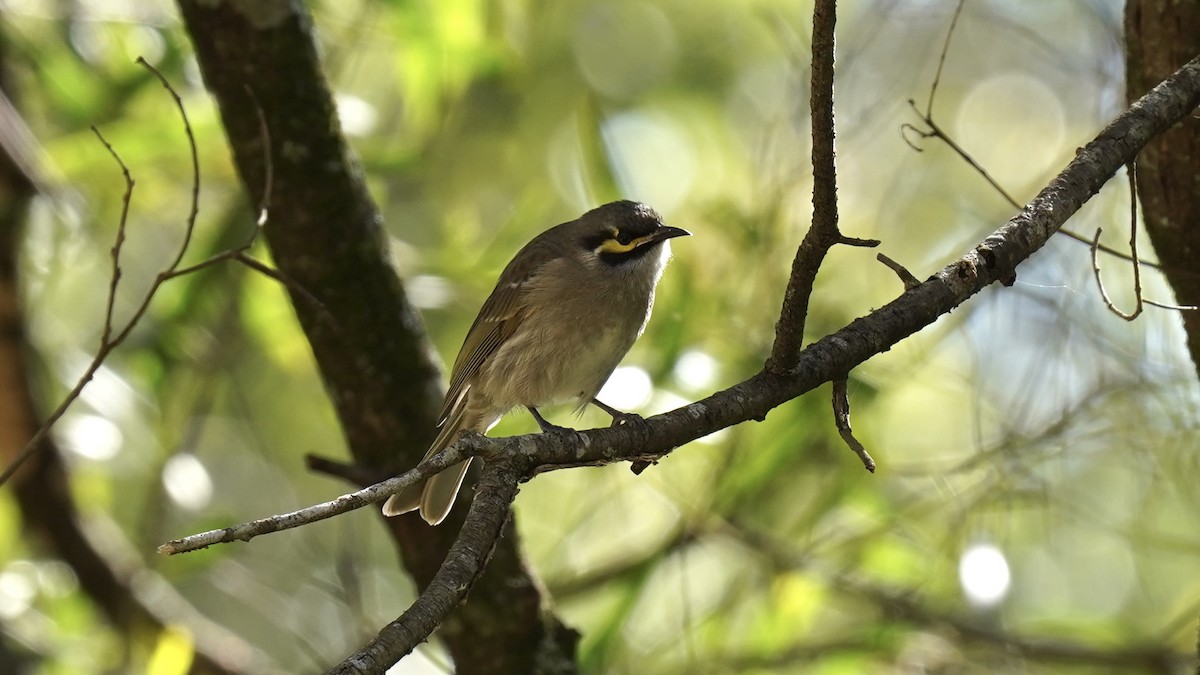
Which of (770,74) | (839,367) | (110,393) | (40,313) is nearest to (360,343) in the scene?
(839,367)

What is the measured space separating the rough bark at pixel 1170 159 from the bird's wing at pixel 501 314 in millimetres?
2225

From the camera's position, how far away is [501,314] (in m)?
4.61

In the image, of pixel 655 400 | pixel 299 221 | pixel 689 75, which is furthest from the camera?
pixel 689 75

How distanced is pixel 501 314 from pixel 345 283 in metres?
0.94

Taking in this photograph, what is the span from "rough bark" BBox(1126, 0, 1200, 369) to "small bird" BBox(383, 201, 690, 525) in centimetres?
165

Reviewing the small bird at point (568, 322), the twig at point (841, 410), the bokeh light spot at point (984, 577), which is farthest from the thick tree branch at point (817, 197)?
the bokeh light spot at point (984, 577)

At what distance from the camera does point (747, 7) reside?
7406mm

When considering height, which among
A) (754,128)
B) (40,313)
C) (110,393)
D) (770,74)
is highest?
(770,74)

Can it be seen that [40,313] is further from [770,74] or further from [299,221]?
[770,74]

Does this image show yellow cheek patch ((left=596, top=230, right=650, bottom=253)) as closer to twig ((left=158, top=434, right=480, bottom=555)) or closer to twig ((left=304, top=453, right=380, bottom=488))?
twig ((left=304, top=453, right=380, bottom=488))

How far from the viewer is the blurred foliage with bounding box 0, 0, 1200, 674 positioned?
471cm

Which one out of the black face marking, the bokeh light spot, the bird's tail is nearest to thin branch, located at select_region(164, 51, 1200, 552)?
the bird's tail

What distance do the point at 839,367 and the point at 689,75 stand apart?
220 inches

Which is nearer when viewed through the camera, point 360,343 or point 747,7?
point 360,343
